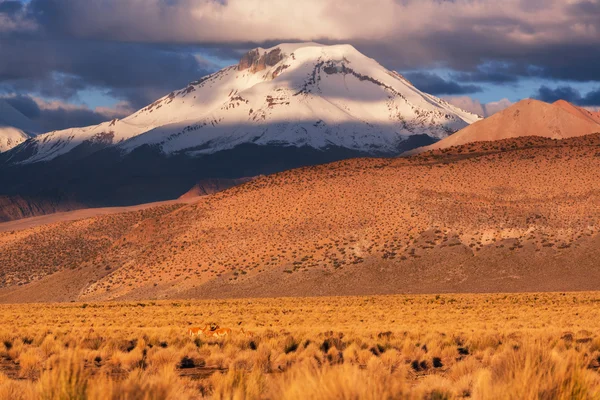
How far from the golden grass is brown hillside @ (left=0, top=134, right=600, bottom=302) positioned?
22.3 meters

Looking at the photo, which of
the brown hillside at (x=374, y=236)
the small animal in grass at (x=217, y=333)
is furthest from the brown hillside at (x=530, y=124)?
the small animal in grass at (x=217, y=333)

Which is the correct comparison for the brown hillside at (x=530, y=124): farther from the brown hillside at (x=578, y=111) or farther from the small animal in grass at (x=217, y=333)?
the small animal in grass at (x=217, y=333)

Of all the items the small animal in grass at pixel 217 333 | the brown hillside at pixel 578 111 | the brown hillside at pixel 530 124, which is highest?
the brown hillside at pixel 578 111

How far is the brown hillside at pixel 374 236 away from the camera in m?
70.6

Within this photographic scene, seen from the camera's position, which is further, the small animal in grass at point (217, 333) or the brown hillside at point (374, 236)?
the brown hillside at point (374, 236)

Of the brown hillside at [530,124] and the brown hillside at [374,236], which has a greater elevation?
the brown hillside at [530,124]

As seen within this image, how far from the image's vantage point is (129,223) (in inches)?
4412

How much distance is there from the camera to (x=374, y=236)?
78250 millimetres

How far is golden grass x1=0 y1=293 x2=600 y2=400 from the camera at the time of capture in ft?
31.9

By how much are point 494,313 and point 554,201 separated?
43121mm

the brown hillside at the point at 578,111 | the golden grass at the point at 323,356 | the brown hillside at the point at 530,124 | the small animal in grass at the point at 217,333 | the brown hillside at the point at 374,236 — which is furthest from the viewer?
the brown hillside at the point at 578,111

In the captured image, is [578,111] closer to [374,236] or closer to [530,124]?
[530,124]

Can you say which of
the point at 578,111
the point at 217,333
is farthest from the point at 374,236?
the point at 578,111

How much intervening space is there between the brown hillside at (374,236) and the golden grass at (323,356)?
2228 centimetres
